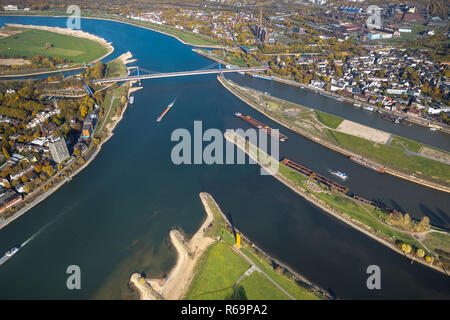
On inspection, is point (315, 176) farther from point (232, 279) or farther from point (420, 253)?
point (232, 279)

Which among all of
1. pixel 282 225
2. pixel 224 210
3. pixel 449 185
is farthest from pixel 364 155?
pixel 224 210

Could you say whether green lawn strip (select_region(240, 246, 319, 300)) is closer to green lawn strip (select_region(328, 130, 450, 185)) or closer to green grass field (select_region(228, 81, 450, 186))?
green grass field (select_region(228, 81, 450, 186))

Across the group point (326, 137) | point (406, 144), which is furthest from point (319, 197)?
point (406, 144)

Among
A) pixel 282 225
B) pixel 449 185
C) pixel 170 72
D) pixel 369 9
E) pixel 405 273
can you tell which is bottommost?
pixel 405 273

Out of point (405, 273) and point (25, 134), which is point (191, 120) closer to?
point (25, 134)

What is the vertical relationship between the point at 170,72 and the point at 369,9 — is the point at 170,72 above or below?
below

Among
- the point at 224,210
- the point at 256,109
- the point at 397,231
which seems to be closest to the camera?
the point at 397,231
